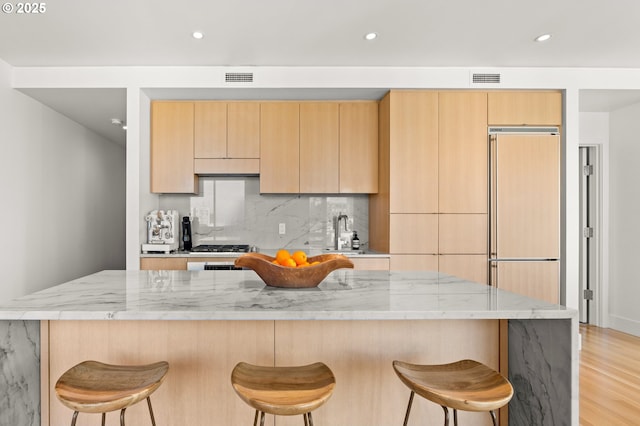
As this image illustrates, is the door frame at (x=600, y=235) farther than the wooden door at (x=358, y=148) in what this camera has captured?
Yes

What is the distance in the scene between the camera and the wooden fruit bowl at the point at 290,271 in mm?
1612

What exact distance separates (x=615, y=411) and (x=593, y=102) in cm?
305

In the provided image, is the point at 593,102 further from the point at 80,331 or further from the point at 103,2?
the point at 80,331

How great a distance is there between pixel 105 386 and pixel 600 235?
5.00m

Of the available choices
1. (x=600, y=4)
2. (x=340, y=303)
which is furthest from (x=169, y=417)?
(x=600, y=4)

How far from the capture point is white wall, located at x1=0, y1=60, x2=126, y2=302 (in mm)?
3490

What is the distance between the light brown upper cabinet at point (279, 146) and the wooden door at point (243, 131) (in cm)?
7

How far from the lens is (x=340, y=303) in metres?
1.37

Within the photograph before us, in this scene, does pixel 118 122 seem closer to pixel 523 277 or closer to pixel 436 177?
pixel 436 177

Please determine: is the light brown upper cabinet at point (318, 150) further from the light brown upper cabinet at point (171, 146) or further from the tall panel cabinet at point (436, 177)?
the light brown upper cabinet at point (171, 146)

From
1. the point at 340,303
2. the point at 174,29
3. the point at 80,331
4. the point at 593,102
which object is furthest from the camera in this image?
the point at 593,102

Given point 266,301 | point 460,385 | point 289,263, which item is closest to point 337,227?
point 289,263

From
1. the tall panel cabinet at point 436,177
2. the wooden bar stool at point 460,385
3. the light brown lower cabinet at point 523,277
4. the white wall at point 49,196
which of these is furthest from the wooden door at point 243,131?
the wooden bar stool at point 460,385

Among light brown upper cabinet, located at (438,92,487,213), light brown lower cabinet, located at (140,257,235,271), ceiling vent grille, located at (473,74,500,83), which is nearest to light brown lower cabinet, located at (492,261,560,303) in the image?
light brown upper cabinet, located at (438,92,487,213)
